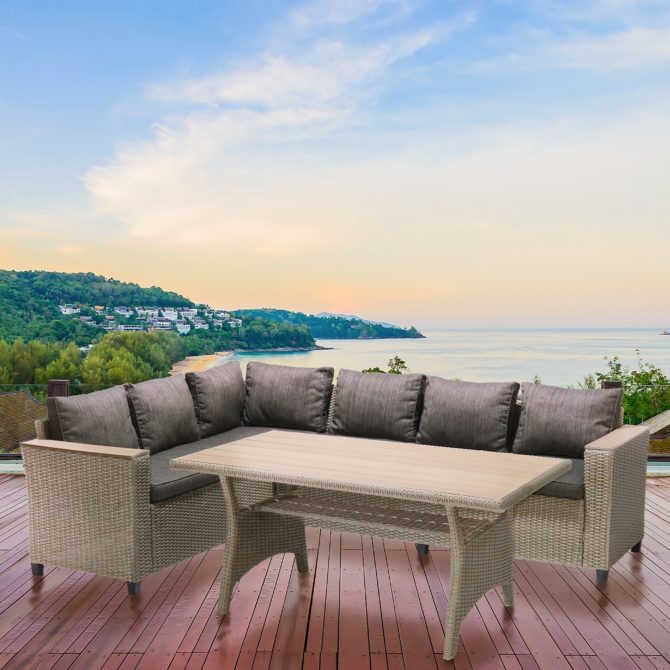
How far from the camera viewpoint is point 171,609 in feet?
10.9

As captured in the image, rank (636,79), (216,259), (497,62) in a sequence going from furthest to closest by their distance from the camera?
(216,259), (497,62), (636,79)

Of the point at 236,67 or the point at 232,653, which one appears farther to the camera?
the point at 236,67

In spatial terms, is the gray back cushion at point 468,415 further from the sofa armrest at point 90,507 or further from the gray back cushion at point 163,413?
the sofa armrest at point 90,507

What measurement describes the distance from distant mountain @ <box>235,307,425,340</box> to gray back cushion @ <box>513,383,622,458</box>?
4440 millimetres

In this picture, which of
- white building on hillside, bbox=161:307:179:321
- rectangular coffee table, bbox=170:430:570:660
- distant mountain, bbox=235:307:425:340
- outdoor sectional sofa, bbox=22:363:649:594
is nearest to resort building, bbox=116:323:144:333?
white building on hillside, bbox=161:307:179:321

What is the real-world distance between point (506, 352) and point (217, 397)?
4847mm

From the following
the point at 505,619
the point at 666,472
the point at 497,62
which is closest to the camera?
the point at 505,619

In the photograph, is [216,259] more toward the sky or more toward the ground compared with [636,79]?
more toward the ground

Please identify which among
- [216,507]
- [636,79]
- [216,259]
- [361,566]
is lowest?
[361,566]

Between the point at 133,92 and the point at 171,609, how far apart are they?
8.19m

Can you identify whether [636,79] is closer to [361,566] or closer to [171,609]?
[361,566]

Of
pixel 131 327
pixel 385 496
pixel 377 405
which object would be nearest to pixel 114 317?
pixel 131 327

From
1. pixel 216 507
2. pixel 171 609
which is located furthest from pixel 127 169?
pixel 171 609

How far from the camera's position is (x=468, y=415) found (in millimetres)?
4281
